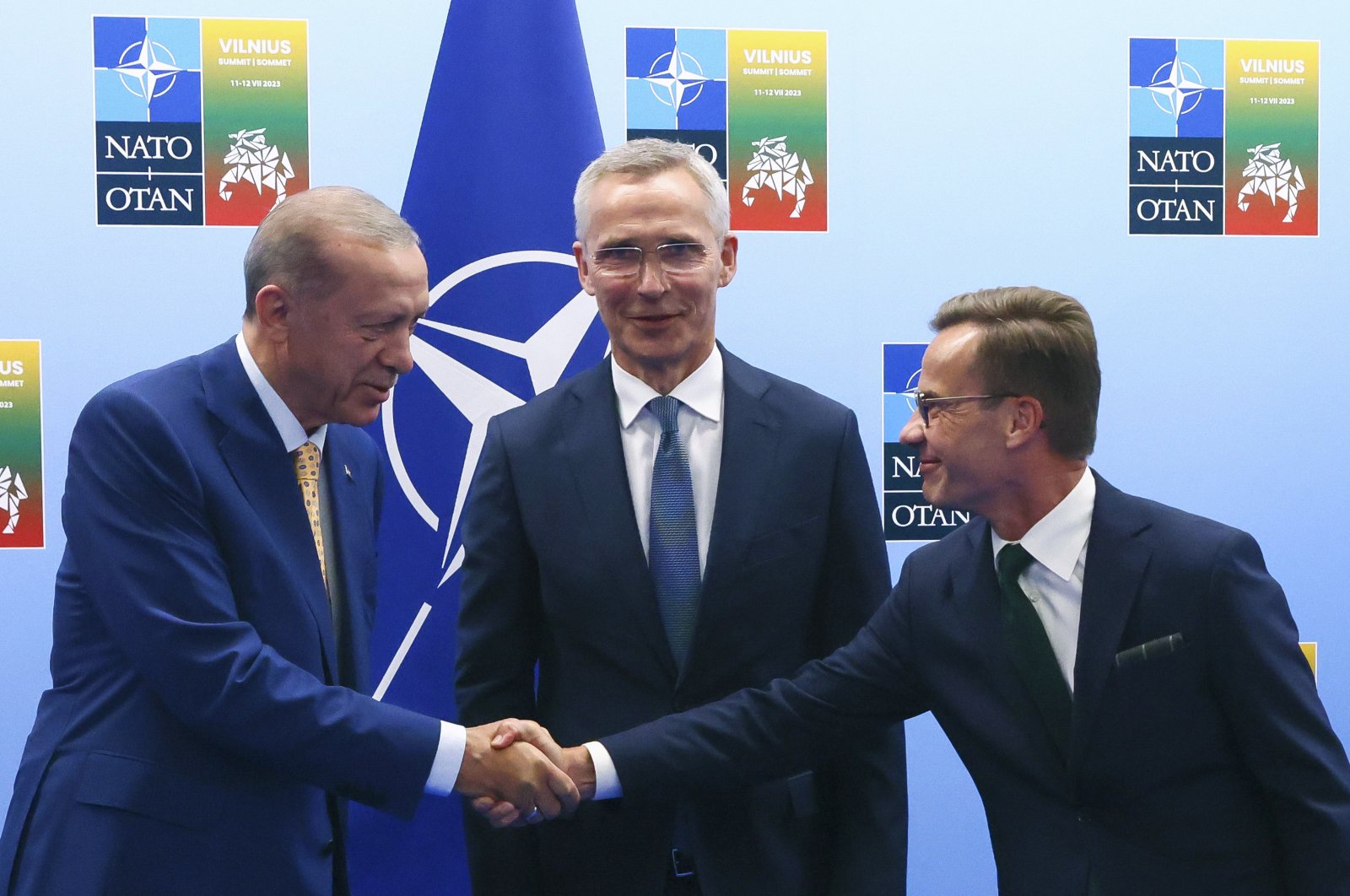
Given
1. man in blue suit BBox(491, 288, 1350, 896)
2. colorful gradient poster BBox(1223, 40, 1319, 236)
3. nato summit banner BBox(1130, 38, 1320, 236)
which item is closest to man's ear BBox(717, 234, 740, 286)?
man in blue suit BBox(491, 288, 1350, 896)

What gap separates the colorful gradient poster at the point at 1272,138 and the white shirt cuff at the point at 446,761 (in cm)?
300

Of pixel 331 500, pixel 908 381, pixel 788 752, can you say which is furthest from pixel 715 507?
pixel 908 381

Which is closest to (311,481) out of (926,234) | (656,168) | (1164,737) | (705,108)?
(656,168)

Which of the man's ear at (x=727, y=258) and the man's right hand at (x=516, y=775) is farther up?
the man's ear at (x=727, y=258)

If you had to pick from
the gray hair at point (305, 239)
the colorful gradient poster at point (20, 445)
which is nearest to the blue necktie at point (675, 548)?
the gray hair at point (305, 239)

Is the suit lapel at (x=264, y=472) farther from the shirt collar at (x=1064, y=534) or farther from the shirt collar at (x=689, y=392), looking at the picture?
the shirt collar at (x=1064, y=534)

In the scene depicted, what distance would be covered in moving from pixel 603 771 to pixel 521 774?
133 millimetres

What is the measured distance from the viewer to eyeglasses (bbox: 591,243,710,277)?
2225 millimetres

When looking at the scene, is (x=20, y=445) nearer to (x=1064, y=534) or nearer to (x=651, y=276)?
(x=651, y=276)

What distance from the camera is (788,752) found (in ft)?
7.23

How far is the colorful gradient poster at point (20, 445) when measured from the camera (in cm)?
361

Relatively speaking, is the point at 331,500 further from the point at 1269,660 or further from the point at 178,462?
the point at 1269,660

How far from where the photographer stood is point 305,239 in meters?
2.09

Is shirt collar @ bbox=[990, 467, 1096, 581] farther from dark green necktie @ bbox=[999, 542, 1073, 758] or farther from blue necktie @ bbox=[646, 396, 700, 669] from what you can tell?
blue necktie @ bbox=[646, 396, 700, 669]
